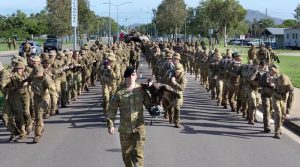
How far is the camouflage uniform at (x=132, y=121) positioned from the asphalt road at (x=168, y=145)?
1.68 m

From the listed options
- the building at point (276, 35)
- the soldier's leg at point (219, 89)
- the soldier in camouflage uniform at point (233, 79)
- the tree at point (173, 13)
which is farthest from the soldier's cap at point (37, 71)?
the building at point (276, 35)

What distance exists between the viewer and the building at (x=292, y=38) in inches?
3243

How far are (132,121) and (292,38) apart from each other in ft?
267

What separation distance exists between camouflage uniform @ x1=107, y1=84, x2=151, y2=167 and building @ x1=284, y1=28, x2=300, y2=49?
77.5m

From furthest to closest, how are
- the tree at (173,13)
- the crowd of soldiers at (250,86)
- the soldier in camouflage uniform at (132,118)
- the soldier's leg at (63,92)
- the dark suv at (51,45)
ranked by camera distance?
the tree at (173,13) < the dark suv at (51,45) < the soldier's leg at (63,92) < the crowd of soldiers at (250,86) < the soldier in camouflage uniform at (132,118)

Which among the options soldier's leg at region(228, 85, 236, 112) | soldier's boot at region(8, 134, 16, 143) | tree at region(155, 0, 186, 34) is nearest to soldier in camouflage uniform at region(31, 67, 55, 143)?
soldier's boot at region(8, 134, 16, 143)

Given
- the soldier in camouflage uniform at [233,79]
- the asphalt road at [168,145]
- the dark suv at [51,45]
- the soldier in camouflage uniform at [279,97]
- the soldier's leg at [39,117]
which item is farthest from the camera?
the dark suv at [51,45]

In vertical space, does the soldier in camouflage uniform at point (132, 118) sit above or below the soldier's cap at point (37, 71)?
below

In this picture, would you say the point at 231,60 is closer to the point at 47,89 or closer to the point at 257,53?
the point at 47,89

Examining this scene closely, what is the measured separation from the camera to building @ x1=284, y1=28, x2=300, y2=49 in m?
82.4

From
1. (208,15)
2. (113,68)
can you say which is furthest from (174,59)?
(208,15)

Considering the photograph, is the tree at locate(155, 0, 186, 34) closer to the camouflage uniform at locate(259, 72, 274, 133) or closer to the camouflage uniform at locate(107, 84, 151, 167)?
the camouflage uniform at locate(259, 72, 274, 133)

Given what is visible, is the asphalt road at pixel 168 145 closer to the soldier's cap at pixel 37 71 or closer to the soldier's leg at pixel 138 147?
the soldier's cap at pixel 37 71

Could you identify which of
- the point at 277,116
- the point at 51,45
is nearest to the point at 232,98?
the point at 277,116
